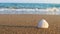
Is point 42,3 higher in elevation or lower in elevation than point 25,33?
lower

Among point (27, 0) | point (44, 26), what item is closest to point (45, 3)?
point (27, 0)

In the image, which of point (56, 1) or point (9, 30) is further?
point (56, 1)

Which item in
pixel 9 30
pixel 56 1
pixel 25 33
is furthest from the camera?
pixel 56 1

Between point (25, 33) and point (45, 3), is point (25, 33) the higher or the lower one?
the higher one

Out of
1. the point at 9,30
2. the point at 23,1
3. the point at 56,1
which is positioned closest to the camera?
the point at 9,30

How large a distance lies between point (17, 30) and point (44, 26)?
707 mm

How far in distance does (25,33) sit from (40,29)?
527 millimetres

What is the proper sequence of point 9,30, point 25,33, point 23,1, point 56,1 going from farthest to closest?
point 23,1 → point 56,1 → point 9,30 → point 25,33

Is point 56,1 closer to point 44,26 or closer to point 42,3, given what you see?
point 42,3

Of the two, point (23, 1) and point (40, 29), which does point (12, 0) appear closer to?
point (23, 1)

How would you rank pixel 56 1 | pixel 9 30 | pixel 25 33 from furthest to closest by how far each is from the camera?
pixel 56 1 → pixel 9 30 → pixel 25 33

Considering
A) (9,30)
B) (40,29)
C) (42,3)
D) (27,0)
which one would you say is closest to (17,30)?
(9,30)

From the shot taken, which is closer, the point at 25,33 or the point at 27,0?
the point at 25,33

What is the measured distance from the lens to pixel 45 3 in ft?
47.1
